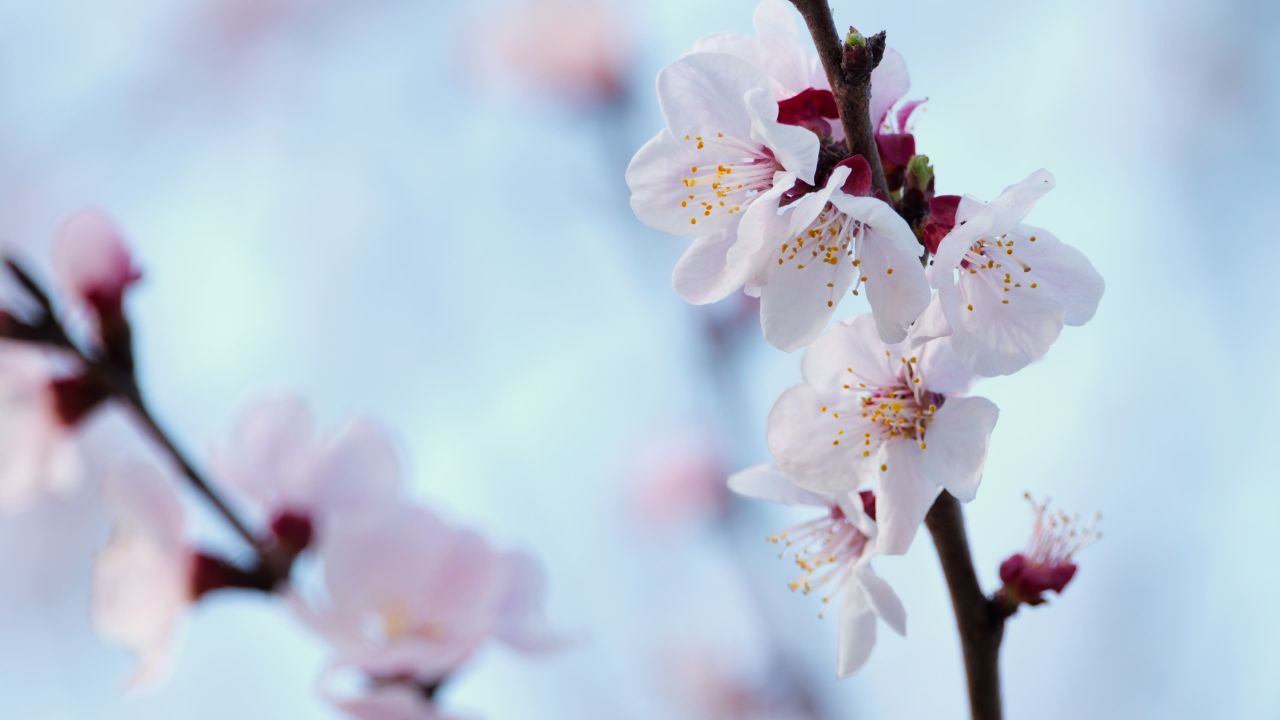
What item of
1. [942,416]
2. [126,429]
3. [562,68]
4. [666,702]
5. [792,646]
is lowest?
[126,429]

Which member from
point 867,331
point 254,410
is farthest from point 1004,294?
point 254,410

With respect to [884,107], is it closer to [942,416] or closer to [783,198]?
[783,198]

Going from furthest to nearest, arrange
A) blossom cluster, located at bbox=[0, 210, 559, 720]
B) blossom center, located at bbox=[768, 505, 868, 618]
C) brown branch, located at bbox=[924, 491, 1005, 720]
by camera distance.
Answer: blossom cluster, located at bbox=[0, 210, 559, 720], blossom center, located at bbox=[768, 505, 868, 618], brown branch, located at bbox=[924, 491, 1005, 720]

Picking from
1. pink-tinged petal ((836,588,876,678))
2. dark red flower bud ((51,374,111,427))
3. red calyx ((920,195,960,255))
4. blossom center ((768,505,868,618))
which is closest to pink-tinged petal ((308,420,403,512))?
dark red flower bud ((51,374,111,427))

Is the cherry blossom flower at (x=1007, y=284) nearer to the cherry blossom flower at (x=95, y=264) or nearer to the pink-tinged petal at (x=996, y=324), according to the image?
the pink-tinged petal at (x=996, y=324)

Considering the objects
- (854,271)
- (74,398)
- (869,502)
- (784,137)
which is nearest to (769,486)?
(869,502)

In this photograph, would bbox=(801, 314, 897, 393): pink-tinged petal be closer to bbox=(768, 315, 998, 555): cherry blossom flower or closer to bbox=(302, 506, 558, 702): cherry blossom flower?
bbox=(768, 315, 998, 555): cherry blossom flower
